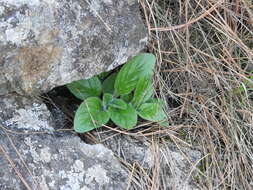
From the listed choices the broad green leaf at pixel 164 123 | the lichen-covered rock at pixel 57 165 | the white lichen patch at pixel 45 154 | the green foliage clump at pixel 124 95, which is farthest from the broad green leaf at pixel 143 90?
the white lichen patch at pixel 45 154

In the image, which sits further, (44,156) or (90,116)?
(90,116)

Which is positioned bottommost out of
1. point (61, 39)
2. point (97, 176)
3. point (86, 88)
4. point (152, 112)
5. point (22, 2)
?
point (97, 176)

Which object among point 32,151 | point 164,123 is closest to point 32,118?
point 32,151

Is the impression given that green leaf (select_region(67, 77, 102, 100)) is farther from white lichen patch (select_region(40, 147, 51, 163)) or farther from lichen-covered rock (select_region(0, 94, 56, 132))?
white lichen patch (select_region(40, 147, 51, 163))

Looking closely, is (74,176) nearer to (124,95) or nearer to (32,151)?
(32,151)

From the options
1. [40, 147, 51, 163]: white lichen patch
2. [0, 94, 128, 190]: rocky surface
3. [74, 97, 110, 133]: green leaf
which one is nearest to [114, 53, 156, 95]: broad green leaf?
[74, 97, 110, 133]: green leaf

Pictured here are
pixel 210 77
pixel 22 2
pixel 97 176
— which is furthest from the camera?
pixel 210 77

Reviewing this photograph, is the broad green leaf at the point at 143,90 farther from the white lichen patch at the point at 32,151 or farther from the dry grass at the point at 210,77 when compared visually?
the white lichen patch at the point at 32,151
